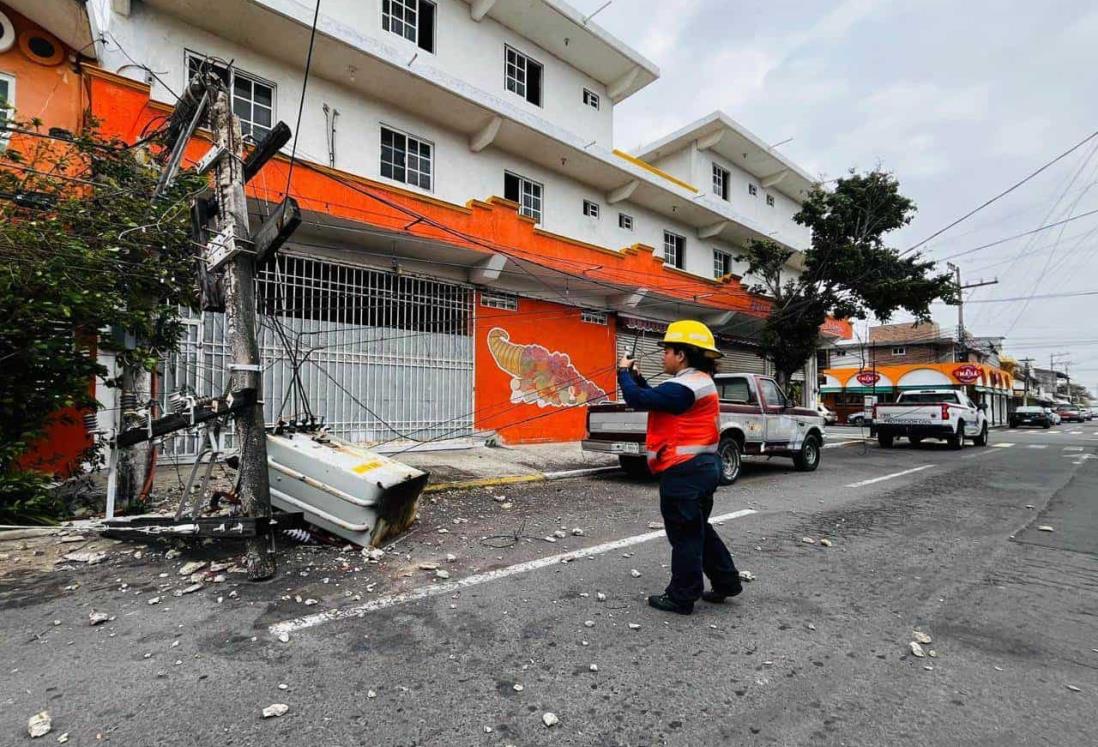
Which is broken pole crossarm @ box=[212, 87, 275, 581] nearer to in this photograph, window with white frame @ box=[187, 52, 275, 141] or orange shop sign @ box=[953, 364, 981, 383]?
window with white frame @ box=[187, 52, 275, 141]

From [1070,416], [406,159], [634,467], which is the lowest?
[1070,416]

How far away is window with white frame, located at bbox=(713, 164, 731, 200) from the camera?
68.8 ft

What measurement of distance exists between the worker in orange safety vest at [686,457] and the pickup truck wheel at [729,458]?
515 centimetres

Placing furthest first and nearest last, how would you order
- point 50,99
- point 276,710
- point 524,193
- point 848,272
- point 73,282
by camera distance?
point 848,272, point 524,193, point 50,99, point 73,282, point 276,710

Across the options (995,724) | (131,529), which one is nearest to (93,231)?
(131,529)

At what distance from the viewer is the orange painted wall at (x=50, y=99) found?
698 centimetres

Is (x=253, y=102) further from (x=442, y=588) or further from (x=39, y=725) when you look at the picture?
(x=39, y=725)

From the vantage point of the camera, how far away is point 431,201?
10305 millimetres

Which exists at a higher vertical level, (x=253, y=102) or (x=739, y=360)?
(x=253, y=102)

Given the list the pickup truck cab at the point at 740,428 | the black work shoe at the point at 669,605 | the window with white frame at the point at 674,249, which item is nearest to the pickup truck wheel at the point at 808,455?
the pickup truck cab at the point at 740,428

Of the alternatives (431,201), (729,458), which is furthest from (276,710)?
(431,201)

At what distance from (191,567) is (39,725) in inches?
80.3

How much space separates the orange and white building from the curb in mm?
2038

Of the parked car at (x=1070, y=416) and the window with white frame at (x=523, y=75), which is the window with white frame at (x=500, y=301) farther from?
the parked car at (x=1070, y=416)
